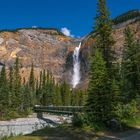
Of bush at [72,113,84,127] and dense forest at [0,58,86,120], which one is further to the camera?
dense forest at [0,58,86,120]

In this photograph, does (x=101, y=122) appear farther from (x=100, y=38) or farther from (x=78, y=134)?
(x=100, y=38)

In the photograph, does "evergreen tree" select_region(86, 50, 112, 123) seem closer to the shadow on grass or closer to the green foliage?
the green foliage

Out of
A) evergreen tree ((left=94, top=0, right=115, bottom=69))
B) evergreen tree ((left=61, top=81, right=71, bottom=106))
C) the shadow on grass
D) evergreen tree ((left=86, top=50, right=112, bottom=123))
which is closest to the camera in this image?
the shadow on grass

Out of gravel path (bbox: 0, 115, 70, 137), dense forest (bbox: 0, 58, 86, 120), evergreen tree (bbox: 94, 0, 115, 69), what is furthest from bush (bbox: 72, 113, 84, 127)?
dense forest (bbox: 0, 58, 86, 120)

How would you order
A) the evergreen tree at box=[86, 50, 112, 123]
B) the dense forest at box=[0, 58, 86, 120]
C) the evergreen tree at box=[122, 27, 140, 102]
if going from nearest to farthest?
the evergreen tree at box=[86, 50, 112, 123] → the evergreen tree at box=[122, 27, 140, 102] → the dense forest at box=[0, 58, 86, 120]

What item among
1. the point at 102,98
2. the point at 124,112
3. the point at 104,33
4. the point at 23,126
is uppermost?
the point at 104,33

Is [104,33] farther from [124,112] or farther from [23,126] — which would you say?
[23,126]

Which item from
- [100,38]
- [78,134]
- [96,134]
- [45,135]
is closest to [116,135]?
[96,134]

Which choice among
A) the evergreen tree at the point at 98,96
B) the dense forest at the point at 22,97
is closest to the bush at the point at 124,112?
the evergreen tree at the point at 98,96

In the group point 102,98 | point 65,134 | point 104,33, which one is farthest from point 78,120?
point 104,33

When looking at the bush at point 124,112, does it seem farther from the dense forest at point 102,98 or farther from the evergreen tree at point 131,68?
the evergreen tree at point 131,68

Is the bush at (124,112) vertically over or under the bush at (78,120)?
over

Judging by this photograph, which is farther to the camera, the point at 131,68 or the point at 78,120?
the point at 131,68

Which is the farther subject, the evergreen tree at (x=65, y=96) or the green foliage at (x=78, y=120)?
the evergreen tree at (x=65, y=96)
